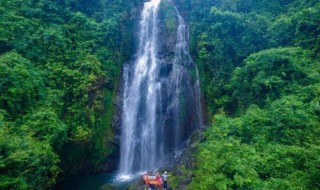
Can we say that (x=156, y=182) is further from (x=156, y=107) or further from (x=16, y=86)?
(x=16, y=86)

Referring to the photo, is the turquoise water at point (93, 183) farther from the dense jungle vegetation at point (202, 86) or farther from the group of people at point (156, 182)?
the group of people at point (156, 182)

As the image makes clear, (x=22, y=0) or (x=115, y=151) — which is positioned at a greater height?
(x=22, y=0)

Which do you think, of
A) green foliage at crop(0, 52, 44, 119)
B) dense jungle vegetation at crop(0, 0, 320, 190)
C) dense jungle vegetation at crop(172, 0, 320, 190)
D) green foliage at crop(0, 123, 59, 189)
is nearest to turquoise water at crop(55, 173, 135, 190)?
dense jungle vegetation at crop(0, 0, 320, 190)

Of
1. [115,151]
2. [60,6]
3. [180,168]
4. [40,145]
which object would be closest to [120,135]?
[115,151]

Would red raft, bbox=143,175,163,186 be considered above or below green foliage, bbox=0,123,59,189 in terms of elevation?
below

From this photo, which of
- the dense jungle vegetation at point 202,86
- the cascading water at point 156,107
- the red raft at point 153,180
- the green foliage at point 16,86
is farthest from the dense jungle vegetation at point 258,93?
the green foliage at point 16,86

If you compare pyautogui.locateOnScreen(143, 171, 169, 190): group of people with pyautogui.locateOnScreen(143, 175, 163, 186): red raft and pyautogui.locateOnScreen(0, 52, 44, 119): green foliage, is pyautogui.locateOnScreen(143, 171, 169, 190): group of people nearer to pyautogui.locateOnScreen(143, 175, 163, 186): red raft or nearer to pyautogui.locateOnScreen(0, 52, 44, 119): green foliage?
pyautogui.locateOnScreen(143, 175, 163, 186): red raft

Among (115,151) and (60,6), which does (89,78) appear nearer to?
(115,151)
